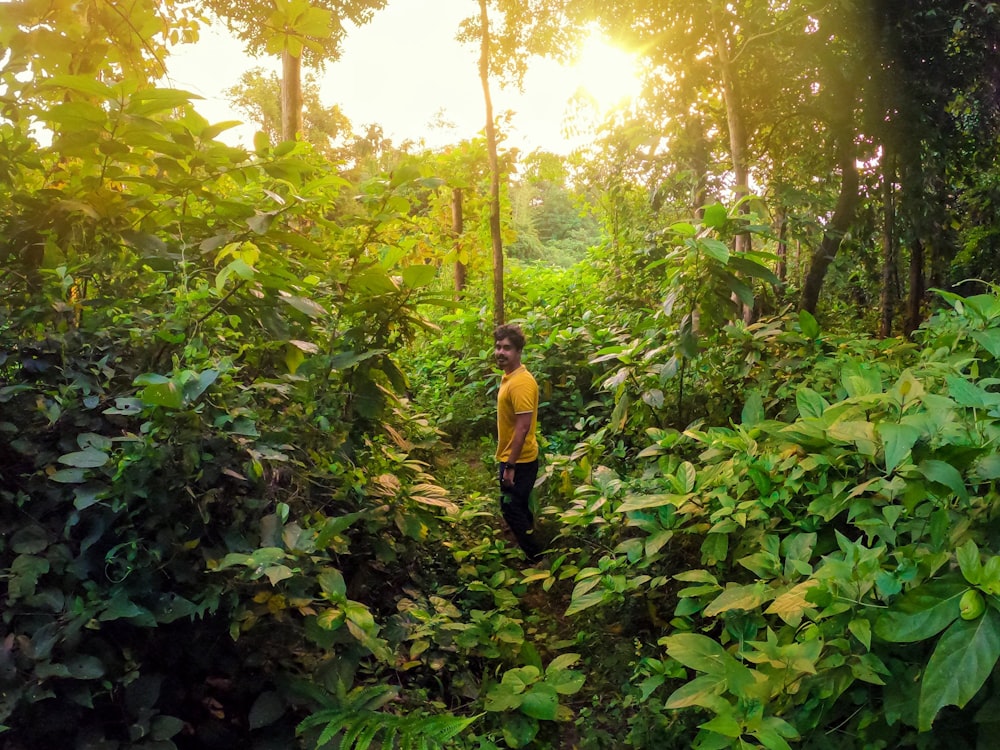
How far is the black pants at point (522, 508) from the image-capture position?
143 inches

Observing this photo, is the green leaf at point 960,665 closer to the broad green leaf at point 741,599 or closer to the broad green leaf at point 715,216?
the broad green leaf at point 741,599

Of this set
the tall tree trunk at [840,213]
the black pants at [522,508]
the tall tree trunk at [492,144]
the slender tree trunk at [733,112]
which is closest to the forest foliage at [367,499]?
the black pants at [522,508]

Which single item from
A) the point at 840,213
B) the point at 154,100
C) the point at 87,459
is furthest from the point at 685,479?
the point at 840,213

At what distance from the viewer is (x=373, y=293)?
2318 millimetres

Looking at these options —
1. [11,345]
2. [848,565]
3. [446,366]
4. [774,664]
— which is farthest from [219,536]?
[446,366]

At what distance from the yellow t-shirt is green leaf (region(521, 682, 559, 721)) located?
5.50ft

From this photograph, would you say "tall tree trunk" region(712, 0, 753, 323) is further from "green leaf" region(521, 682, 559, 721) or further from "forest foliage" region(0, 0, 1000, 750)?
"green leaf" region(521, 682, 559, 721)

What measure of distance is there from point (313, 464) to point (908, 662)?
1856mm

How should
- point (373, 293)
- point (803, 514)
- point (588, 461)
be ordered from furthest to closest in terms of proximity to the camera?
point (588, 461) < point (373, 293) < point (803, 514)

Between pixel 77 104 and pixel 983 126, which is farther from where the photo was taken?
pixel 983 126

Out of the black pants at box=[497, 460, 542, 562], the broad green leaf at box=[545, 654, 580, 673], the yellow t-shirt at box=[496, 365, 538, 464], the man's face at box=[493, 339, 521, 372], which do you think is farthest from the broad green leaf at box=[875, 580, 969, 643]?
the man's face at box=[493, 339, 521, 372]

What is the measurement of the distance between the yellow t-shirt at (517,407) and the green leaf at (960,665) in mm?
2585

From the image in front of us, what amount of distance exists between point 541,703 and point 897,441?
1459 millimetres

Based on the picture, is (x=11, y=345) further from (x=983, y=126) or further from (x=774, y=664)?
(x=983, y=126)
